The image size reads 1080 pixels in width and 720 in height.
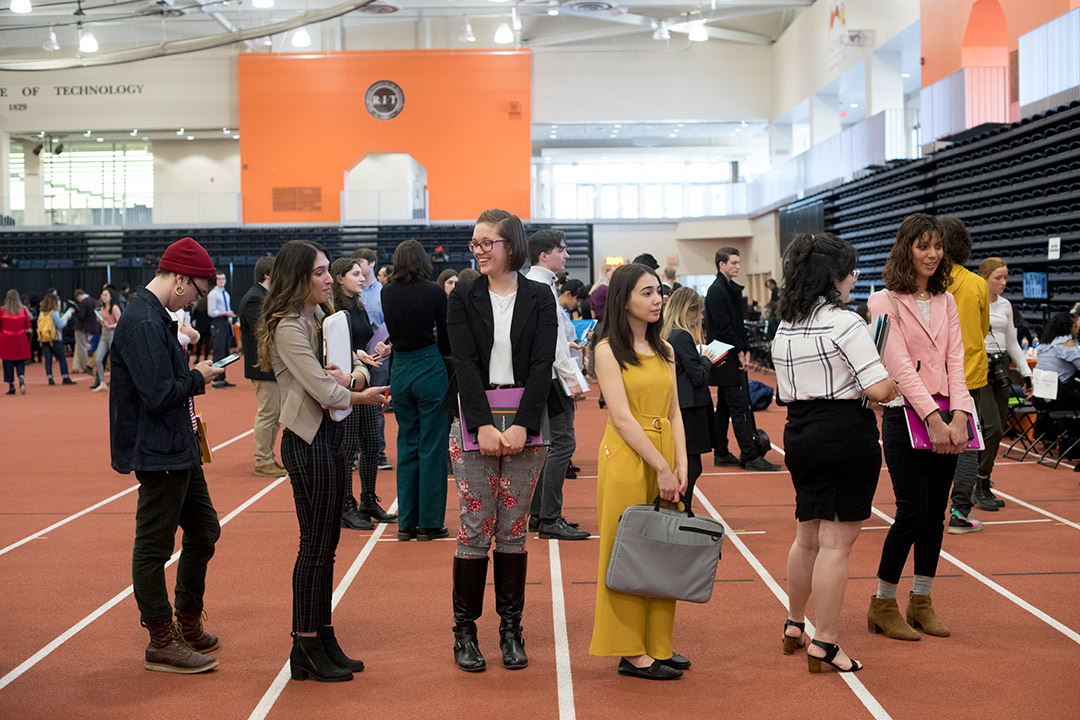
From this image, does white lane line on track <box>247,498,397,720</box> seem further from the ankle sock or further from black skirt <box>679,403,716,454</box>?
the ankle sock

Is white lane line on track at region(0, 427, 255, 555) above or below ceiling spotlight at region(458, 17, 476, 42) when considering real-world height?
below

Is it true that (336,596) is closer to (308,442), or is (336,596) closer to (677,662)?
(308,442)

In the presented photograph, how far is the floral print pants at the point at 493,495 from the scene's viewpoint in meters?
3.62

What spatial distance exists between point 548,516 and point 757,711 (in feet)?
8.49

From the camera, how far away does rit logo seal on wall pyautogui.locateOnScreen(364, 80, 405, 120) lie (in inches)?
1128

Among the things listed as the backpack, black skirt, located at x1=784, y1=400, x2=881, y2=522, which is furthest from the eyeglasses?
the backpack

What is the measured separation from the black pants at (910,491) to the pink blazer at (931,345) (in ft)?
0.65

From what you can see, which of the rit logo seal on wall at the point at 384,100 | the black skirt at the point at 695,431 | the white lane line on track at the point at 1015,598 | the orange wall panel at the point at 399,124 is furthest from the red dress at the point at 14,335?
the rit logo seal on wall at the point at 384,100

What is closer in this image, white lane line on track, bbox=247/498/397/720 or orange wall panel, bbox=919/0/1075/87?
white lane line on track, bbox=247/498/397/720

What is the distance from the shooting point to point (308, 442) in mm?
3566

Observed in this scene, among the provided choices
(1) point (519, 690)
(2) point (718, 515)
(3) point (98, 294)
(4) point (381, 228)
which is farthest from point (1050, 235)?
(3) point (98, 294)

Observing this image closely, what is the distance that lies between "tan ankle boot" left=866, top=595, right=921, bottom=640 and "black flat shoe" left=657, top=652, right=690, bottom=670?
0.86 meters

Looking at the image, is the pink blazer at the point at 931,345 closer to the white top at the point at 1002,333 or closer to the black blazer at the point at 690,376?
the black blazer at the point at 690,376

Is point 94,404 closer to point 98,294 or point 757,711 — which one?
point 757,711
